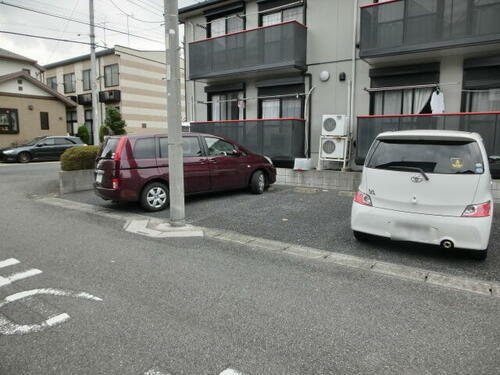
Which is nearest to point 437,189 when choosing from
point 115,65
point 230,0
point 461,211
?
point 461,211

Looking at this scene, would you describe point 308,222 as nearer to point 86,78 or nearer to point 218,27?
point 218,27

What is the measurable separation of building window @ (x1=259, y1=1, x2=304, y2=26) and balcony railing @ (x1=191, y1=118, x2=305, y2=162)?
3.53m

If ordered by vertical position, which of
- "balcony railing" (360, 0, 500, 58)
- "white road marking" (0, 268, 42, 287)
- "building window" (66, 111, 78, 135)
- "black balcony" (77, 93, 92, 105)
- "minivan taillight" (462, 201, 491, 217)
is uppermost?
"black balcony" (77, 93, 92, 105)

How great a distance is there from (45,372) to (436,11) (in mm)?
10437

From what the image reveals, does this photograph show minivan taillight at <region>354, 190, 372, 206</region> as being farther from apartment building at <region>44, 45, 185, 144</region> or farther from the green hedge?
apartment building at <region>44, 45, 185, 144</region>

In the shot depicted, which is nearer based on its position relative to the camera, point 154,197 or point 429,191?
point 429,191

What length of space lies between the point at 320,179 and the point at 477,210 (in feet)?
19.7

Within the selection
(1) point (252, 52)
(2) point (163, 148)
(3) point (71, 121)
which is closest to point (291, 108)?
(1) point (252, 52)

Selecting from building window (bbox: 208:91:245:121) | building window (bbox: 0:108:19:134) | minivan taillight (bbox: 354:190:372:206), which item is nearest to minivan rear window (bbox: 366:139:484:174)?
minivan taillight (bbox: 354:190:372:206)

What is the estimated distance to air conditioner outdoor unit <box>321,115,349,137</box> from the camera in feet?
33.4

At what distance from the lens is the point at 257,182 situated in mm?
9180

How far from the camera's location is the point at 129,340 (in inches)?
110

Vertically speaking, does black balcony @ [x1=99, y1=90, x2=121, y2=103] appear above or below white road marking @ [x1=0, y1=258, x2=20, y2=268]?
above

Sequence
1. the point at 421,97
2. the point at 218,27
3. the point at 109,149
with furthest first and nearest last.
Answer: the point at 218,27, the point at 421,97, the point at 109,149
